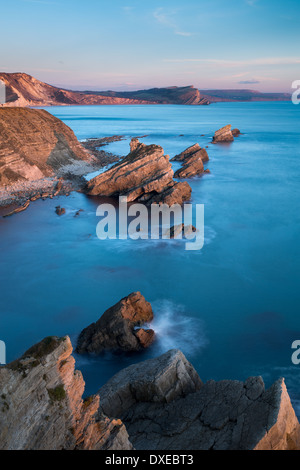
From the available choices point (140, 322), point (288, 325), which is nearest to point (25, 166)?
point (140, 322)

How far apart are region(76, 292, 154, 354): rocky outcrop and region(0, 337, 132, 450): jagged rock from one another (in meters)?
6.22

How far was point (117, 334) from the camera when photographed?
45.5 ft

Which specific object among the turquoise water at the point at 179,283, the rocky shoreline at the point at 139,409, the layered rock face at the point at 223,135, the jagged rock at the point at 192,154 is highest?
the layered rock face at the point at 223,135

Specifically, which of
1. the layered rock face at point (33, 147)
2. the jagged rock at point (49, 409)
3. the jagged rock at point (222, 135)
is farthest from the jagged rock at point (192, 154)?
the jagged rock at point (49, 409)

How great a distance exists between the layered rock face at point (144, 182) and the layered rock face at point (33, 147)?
7.71 metres

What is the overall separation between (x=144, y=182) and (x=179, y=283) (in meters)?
16.5

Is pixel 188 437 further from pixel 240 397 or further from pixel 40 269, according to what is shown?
pixel 40 269

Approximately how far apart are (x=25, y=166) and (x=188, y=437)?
3577 cm

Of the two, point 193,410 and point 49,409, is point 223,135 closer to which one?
point 193,410

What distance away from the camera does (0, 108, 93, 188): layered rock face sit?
3781 centimetres

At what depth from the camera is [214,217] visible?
30.4 meters

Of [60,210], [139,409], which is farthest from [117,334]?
[60,210]

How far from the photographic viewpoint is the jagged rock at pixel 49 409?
637 cm

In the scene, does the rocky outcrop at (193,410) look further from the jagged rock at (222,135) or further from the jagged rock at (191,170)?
the jagged rock at (222,135)
